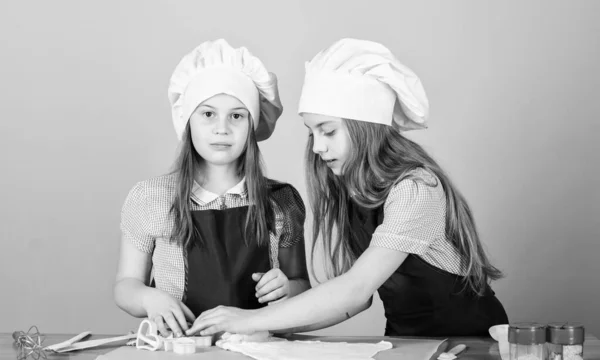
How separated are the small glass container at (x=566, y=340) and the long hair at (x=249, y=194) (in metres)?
0.70

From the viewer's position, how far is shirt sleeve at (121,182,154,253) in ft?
6.03

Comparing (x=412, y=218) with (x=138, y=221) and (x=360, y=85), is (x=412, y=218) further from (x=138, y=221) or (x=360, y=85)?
(x=138, y=221)

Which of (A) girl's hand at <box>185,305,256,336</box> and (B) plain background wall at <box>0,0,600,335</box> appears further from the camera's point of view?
(B) plain background wall at <box>0,0,600,335</box>

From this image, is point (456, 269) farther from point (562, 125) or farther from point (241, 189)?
point (562, 125)

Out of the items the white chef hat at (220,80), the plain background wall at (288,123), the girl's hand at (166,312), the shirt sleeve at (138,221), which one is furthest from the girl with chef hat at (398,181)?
the plain background wall at (288,123)

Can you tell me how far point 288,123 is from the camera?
2918 mm

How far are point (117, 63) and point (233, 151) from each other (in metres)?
1.22

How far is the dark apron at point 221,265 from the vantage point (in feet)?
5.82

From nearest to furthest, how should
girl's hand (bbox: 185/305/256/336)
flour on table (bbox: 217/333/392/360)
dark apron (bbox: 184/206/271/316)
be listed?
flour on table (bbox: 217/333/392/360) → girl's hand (bbox: 185/305/256/336) → dark apron (bbox: 184/206/271/316)

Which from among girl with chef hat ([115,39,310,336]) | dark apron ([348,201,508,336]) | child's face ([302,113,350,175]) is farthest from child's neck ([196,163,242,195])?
dark apron ([348,201,508,336])

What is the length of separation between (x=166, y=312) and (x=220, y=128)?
0.39 m

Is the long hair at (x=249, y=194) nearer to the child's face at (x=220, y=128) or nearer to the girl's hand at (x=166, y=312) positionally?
the child's face at (x=220, y=128)

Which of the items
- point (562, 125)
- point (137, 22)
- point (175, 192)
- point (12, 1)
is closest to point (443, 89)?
point (562, 125)

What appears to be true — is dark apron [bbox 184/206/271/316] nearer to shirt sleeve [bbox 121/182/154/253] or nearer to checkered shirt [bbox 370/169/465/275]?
shirt sleeve [bbox 121/182/154/253]
